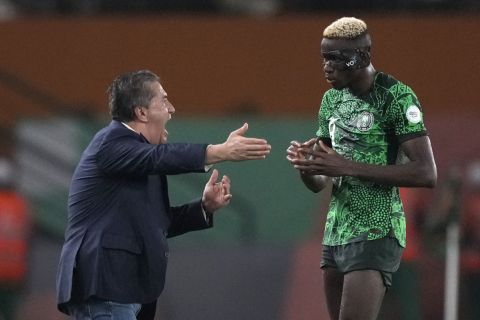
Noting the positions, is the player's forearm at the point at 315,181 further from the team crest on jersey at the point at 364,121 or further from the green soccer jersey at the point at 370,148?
the team crest on jersey at the point at 364,121

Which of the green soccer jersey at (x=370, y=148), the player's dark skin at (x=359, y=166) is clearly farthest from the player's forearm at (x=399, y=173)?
the green soccer jersey at (x=370, y=148)

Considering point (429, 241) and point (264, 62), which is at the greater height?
point (264, 62)

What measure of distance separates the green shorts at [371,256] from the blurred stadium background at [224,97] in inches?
148

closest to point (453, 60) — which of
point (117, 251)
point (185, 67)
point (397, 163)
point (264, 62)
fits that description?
point (264, 62)

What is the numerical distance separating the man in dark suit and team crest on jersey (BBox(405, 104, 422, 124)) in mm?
689

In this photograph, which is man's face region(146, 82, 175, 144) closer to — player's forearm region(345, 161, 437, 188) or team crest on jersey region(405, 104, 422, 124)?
player's forearm region(345, 161, 437, 188)

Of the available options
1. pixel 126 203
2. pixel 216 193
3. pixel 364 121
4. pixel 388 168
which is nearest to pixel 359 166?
pixel 388 168

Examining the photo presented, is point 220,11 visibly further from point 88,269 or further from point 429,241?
point 88,269

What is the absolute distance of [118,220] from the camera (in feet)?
17.5

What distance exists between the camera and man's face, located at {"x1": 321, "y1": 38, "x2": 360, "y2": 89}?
5512 millimetres

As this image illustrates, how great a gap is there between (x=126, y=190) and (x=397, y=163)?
1224 millimetres

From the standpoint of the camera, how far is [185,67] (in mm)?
10969

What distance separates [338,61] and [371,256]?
2.88ft

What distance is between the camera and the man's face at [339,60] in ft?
18.1
